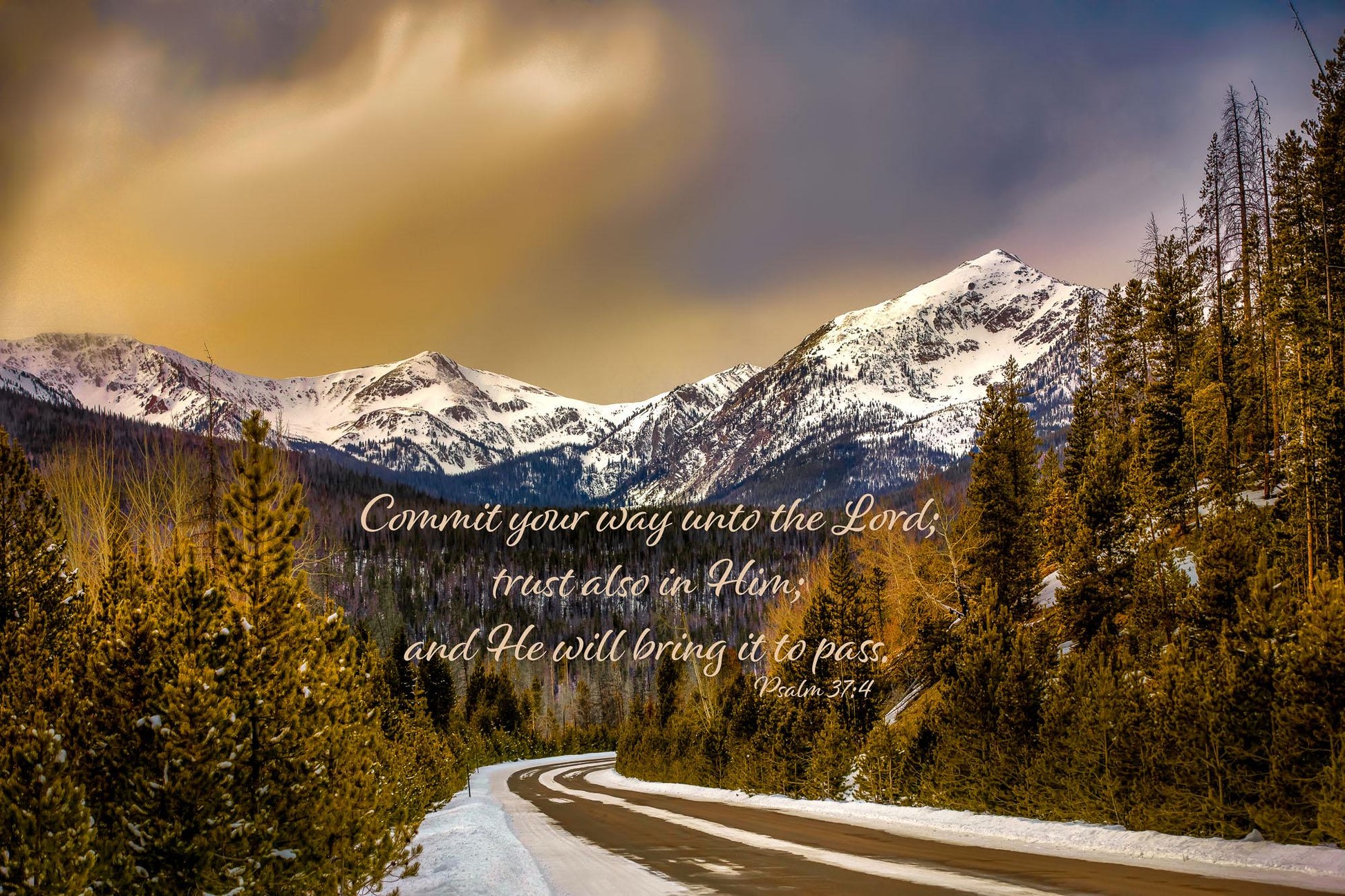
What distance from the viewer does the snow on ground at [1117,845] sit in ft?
35.7

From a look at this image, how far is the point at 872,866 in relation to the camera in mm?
13242

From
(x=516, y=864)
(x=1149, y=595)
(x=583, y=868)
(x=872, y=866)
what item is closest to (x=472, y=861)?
(x=516, y=864)

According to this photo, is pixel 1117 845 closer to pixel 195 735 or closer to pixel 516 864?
pixel 516 864

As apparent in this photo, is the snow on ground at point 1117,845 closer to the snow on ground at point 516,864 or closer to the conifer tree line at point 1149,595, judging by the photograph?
the conifer tree line at point 1149,595

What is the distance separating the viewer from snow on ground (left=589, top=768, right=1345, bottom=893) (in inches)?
429

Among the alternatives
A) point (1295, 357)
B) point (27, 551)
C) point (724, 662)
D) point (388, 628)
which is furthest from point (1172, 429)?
point (388, 628)

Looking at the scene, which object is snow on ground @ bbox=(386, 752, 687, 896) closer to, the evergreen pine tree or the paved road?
the paved road

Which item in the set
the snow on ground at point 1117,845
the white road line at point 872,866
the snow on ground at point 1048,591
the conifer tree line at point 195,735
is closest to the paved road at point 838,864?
the white road line at point 872,866

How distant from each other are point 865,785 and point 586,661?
133743mm

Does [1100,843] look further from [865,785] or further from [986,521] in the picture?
[986,521]

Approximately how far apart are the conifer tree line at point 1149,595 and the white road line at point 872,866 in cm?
480

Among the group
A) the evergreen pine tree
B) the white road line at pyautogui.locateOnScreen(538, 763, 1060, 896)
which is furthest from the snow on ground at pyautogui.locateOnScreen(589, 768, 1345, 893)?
the evergreen pine tree

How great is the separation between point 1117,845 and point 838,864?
4.82 metres

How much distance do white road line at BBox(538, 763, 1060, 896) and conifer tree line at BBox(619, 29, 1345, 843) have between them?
480cm
